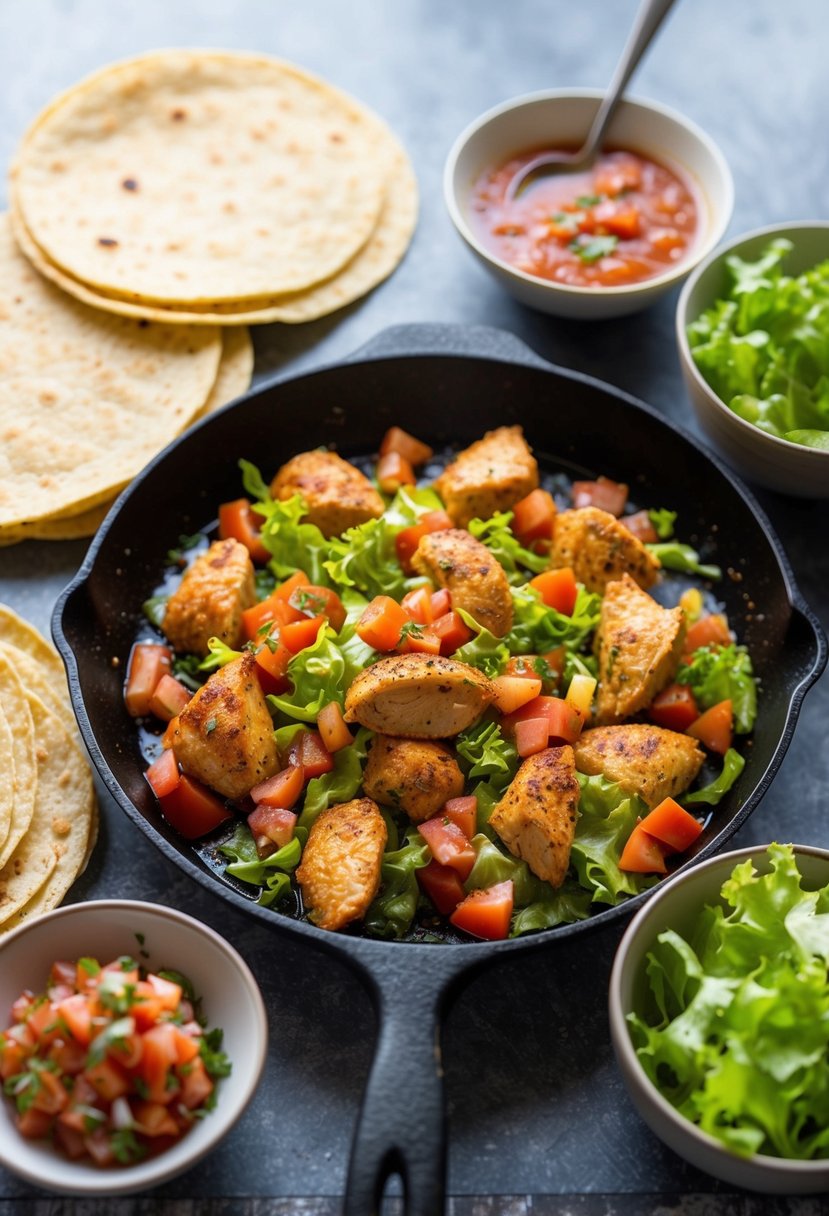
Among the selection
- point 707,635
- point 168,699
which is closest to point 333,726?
point 168,699

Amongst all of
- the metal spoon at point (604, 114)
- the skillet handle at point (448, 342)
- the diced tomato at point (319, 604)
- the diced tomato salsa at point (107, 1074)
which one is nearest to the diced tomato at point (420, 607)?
the diced tomato at point (319, 604)

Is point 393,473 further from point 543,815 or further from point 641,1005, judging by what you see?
point 641,1005

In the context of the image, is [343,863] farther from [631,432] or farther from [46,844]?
[631,432]

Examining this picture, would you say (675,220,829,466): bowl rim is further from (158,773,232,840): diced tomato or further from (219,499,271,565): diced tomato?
(158,773,232,840): diced tomato

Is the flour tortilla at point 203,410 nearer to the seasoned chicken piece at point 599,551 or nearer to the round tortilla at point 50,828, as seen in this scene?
the round tortilla at point 50,828

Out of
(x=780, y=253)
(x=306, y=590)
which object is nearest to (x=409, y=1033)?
(x=306, y=590)

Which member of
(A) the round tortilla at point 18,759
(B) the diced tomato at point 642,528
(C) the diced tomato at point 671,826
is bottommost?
(A) the round tortilla at point 18,759
